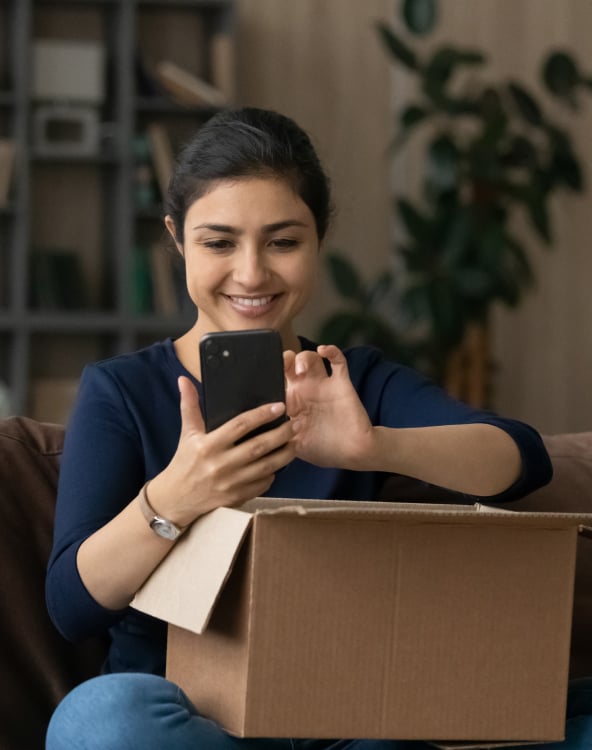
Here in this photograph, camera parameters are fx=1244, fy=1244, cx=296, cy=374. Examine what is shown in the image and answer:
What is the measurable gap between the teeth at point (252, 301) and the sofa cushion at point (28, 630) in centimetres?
34

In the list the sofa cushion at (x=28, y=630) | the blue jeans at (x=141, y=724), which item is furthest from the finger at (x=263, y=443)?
the sofa cushion at (x=28, y=630)

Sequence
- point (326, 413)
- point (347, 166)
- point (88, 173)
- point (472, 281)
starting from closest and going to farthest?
point (326, 413) < point (472, 281) < point (88, 173) < point (347, 166)

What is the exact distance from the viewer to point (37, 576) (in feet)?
4.88

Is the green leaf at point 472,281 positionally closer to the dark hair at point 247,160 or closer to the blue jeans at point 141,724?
the dark hair at point 247,160

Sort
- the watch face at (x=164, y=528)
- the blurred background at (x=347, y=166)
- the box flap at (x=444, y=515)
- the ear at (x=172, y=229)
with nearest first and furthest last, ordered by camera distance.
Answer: the box flap at (x=444, y=515) < the watch face at (x=164, y=528) < the ear at (x=172, y=229) < the blurred background at (x=347, y=166)

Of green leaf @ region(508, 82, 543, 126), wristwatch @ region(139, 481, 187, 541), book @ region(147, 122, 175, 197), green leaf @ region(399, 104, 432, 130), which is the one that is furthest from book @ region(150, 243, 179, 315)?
wristwatch @ region(139, 481, 187, 541)

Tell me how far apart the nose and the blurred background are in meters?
2.89

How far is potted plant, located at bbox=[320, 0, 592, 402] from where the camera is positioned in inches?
170

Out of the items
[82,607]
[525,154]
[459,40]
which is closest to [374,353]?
[82,607]

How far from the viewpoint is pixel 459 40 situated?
5.04 meters

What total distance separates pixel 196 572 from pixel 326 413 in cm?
24

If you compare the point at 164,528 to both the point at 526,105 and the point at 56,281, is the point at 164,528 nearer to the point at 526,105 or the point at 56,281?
the point at 56,281

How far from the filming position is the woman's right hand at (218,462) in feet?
3.67

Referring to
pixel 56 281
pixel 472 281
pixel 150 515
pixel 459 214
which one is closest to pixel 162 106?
pixel 56 281
